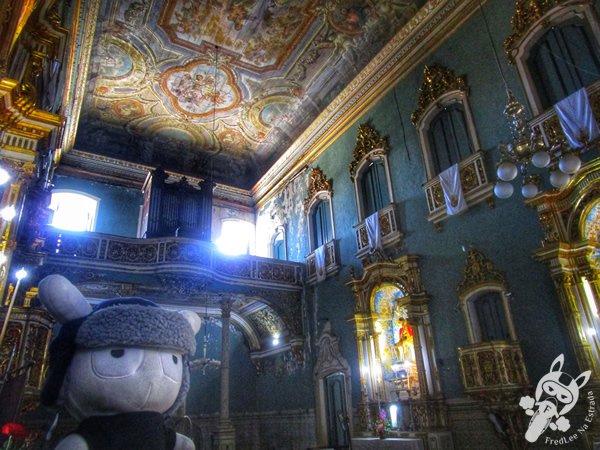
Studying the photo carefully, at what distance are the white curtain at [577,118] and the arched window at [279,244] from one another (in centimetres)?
1050

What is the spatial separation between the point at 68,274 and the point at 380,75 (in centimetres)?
988

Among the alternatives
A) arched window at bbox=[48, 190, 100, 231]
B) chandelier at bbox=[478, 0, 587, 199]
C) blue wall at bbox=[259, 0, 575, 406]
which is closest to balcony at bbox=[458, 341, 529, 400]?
blue wall at bbox=[259, 0, 575, 406]

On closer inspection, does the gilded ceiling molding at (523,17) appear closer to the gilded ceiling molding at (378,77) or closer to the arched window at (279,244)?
the gilded ceiling molding at (378,77)

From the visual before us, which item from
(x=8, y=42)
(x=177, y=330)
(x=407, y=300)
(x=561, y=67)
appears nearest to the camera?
(x=177, y=330)

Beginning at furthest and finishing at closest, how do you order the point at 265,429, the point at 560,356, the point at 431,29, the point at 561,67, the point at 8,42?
1. the point at 265,429
2. the point at 431,29
3. the point at 561,67
4. the point at 560,356
5. the point at 8,42

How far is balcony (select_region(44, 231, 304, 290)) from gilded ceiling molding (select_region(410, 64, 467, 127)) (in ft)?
21.8

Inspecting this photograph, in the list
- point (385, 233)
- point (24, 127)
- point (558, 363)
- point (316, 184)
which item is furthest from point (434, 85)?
point (24, 127)

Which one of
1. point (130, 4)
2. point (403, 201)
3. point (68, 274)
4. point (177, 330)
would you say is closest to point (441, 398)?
point (403, 201)

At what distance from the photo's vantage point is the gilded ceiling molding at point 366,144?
12.0 m

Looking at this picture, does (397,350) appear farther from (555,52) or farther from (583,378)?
(555,52)

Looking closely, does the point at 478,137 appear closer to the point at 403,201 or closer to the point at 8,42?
the point at 403,201

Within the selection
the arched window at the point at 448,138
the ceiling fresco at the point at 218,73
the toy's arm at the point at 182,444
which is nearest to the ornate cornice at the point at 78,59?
the ceiling fresco at the point at 218,73

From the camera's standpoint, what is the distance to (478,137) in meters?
9.49

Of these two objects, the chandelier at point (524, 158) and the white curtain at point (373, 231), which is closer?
the chandelier at point (524, 158)
